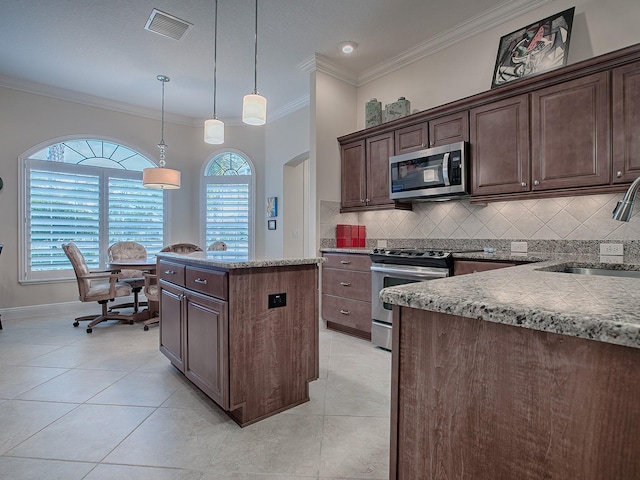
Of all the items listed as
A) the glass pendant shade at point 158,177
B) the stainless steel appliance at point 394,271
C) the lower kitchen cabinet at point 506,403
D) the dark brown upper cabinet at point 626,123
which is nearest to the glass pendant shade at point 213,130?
the glass pendant shade at point 158,177

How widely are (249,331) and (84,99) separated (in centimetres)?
482

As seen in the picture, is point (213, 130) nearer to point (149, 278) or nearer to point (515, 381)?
point (149, 278)

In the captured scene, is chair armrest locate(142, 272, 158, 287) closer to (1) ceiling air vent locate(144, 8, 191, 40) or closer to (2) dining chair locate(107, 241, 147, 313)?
(2) dining chair locate(107, 241, 147, 313)

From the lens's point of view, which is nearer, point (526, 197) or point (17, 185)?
point (526, 197)

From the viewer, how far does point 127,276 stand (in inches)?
165

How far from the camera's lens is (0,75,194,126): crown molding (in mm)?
4297

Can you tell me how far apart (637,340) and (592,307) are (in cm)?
14

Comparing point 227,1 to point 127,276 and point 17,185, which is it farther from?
point 17,185

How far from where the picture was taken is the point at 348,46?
3.57 m

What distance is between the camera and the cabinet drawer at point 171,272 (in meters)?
2.35

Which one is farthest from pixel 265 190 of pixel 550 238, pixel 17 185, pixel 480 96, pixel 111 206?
pixel 550 238

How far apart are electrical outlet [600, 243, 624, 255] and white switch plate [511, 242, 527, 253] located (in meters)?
0.51

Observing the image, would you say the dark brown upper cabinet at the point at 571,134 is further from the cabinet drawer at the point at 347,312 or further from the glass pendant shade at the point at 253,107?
the glass pendant shade at the point at 253,107

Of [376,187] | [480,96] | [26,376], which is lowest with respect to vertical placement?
[26,376]
